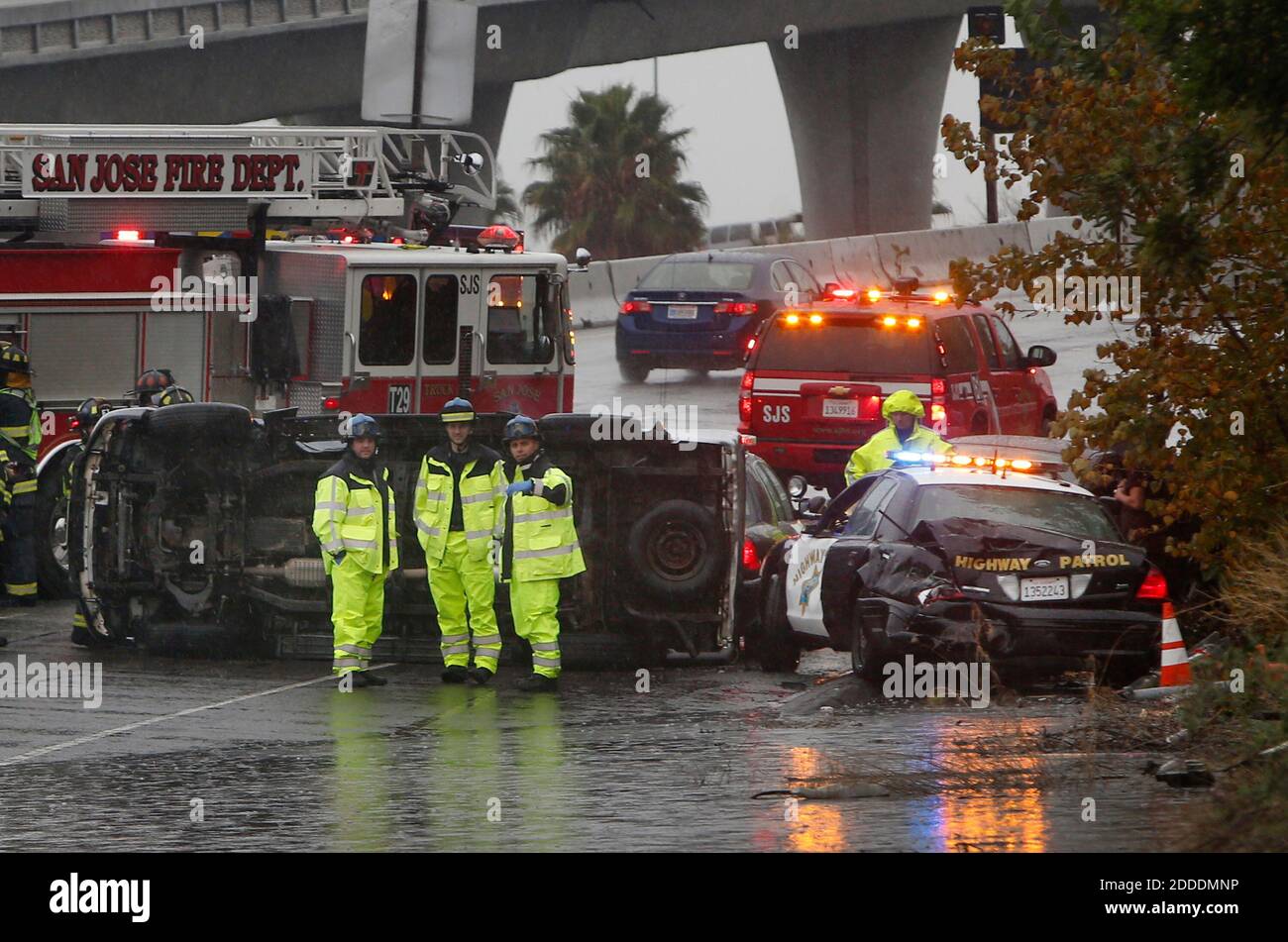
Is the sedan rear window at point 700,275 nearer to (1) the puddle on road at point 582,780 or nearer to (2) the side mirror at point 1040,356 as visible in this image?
(2) the side mirror at point 1040,356

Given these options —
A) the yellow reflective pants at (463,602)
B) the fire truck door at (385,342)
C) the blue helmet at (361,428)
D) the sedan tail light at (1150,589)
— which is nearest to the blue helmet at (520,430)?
the yellow reflective pants at (463,602)

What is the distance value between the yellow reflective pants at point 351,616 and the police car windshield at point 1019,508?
11.1ft

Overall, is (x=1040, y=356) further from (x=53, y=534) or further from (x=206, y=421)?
(x=53, y=534)

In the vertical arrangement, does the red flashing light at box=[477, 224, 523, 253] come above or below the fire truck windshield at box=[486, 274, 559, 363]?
above

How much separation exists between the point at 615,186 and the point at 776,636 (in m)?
57.1

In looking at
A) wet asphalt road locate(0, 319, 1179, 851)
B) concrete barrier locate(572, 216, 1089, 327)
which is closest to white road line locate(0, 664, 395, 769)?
wet asphalt road locate(0, 319, 1179, 851)

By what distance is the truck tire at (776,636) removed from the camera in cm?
1376

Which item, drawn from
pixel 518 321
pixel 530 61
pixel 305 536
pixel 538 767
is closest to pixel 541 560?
pixel 305 536

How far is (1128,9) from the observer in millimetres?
9516

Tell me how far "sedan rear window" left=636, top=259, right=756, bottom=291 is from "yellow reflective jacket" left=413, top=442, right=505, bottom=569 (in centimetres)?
1609

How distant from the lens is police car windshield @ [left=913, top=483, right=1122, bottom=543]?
1223 cm

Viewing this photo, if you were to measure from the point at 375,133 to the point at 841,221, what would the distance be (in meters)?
37.9

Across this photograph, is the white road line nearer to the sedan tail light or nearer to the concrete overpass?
the sedan tail light
